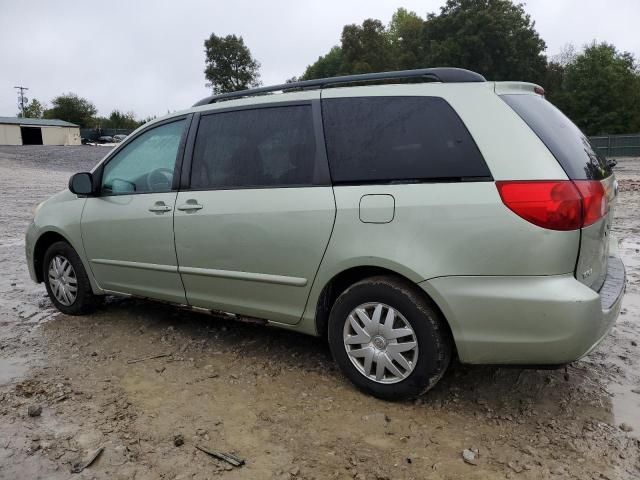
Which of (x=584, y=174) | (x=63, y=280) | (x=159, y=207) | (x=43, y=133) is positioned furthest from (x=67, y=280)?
(x=43, y=133)

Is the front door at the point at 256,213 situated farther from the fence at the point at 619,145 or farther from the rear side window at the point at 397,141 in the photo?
the fence at the point at 619,145

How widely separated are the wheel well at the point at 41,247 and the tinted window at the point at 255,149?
186 centimetres

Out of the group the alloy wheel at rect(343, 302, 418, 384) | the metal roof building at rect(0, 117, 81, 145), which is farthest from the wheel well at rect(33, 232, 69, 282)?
the metal roof building at rect(0, 117, 81, 145)

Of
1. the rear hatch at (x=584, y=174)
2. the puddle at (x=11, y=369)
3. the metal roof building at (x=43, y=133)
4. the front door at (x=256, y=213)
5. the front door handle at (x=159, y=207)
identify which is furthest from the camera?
the metal roof building at (x=43, y=133)

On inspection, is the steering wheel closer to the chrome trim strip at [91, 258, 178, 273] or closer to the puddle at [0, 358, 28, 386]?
the chrome trim strip at [91, 258, 178, 273]

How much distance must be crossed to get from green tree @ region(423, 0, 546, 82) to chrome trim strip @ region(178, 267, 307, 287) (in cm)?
4772

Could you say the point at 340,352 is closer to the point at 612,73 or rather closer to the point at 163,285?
the point at 163,285

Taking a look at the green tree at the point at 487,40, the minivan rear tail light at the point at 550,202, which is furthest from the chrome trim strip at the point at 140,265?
the green tree at the point at 487,40

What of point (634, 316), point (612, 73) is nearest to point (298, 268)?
point (634, 316)

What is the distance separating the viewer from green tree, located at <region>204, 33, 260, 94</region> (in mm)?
82750

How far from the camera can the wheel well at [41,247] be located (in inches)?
195

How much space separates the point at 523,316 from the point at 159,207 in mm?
2608

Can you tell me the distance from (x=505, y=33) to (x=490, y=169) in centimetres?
5147

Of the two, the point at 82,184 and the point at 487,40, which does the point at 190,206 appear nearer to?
the point at 82,184
